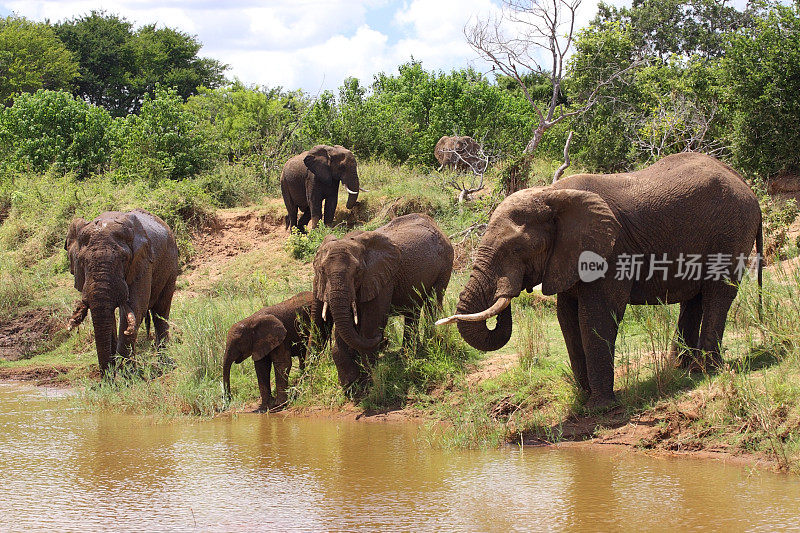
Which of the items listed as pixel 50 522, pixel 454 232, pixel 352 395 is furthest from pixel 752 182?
pixel 50 522

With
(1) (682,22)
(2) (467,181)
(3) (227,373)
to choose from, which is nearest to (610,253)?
(3) (227,373)

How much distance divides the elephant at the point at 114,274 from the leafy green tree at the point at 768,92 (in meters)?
10.6

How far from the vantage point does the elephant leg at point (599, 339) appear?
782 cm

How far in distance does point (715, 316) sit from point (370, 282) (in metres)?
3.55

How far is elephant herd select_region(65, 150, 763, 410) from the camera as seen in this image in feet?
25.2

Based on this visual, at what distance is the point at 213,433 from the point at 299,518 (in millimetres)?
3196

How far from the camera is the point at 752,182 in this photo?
17125 millimetres

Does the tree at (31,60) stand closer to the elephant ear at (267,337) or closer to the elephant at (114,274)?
the elephant at (114,274)

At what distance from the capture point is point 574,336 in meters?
8.34

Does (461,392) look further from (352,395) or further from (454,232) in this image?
(454,232)

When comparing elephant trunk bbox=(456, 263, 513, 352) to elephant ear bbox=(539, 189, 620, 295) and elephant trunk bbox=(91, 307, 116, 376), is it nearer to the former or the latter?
elephant ear bbox=(539, 189, 620, 295)

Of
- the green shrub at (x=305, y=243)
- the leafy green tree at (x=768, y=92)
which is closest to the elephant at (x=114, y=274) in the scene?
the green shrub at (x=305, y=243)

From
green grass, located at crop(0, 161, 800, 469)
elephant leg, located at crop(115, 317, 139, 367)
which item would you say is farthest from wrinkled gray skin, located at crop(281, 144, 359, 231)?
elephant leg, located at crop(115, 317, 139, 367)

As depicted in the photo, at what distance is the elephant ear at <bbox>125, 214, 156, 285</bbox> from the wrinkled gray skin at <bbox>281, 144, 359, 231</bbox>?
7248mm
